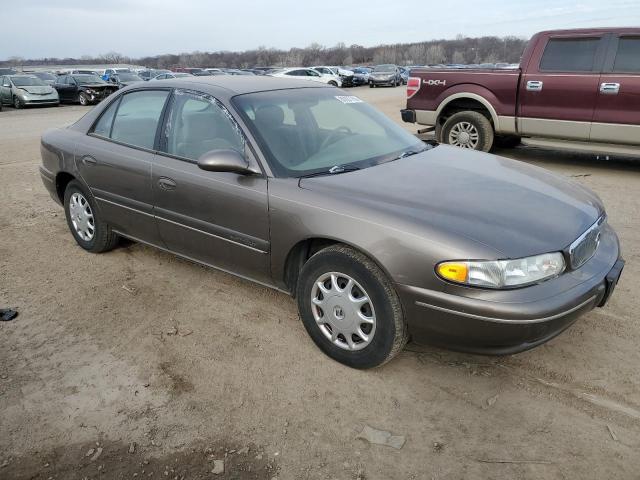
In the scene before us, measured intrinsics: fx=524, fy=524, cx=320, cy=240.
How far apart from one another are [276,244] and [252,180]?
42 cm

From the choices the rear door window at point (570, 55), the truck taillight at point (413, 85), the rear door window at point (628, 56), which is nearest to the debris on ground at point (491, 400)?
the rear door window at point (628, 56)

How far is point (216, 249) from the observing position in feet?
11.6

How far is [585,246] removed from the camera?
2.88 meters

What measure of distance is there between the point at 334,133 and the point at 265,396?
1.88 m

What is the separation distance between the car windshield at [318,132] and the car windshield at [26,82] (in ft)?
74.6

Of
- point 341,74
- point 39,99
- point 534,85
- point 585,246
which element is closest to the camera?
point 585,246

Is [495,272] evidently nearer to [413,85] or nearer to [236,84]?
[236,84]

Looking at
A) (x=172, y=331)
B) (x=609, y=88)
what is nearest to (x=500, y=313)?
(x=172, y=331)

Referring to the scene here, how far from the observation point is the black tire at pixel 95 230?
178 inches

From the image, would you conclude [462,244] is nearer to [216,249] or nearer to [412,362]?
[412,362]

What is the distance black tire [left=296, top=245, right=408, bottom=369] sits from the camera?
2.73 meters

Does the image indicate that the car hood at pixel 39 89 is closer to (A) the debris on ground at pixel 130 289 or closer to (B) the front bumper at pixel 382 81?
(B) the front bumper at pixel 382 81

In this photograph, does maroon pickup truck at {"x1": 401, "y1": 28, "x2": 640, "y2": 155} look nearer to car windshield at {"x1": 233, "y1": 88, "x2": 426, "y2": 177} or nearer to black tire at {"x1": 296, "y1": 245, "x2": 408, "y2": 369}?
car windshield at {"x1": 233, "y1": 88, "x2": 426, "y2": 177}

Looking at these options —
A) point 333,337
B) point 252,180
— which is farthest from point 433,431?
point 252,180
